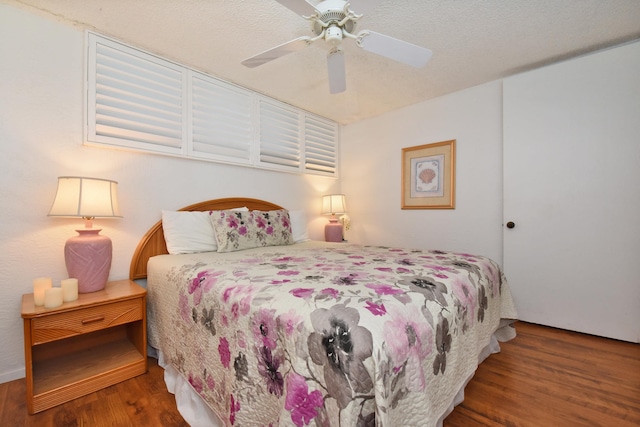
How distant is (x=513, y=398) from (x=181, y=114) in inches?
119

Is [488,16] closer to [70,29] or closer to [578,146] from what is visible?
[578,146]

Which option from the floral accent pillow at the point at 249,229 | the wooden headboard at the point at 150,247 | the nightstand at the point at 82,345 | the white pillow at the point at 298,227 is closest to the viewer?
the nightstand at the point at 82,345

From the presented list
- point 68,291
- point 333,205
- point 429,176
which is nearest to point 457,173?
point 429,176

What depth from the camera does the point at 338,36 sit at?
150cm

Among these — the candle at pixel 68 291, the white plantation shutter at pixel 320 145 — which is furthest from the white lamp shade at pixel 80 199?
the white plantation shutter at pixel 320 145

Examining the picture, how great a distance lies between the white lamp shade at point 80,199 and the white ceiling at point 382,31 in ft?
3.64

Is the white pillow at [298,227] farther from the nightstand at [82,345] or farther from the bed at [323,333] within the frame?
the nightstand at [82,345]

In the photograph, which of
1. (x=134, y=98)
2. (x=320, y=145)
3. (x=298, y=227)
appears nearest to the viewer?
(x=134, y=98)

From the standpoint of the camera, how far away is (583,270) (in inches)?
87.9

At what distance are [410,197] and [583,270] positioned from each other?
1.64 meters

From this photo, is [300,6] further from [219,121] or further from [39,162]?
[39,162]

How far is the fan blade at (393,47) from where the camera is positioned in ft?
5.01

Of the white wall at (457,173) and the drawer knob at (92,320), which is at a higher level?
the white wall at (457,173)

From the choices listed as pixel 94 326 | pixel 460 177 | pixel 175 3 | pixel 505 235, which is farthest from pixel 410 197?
pixel 94 326
